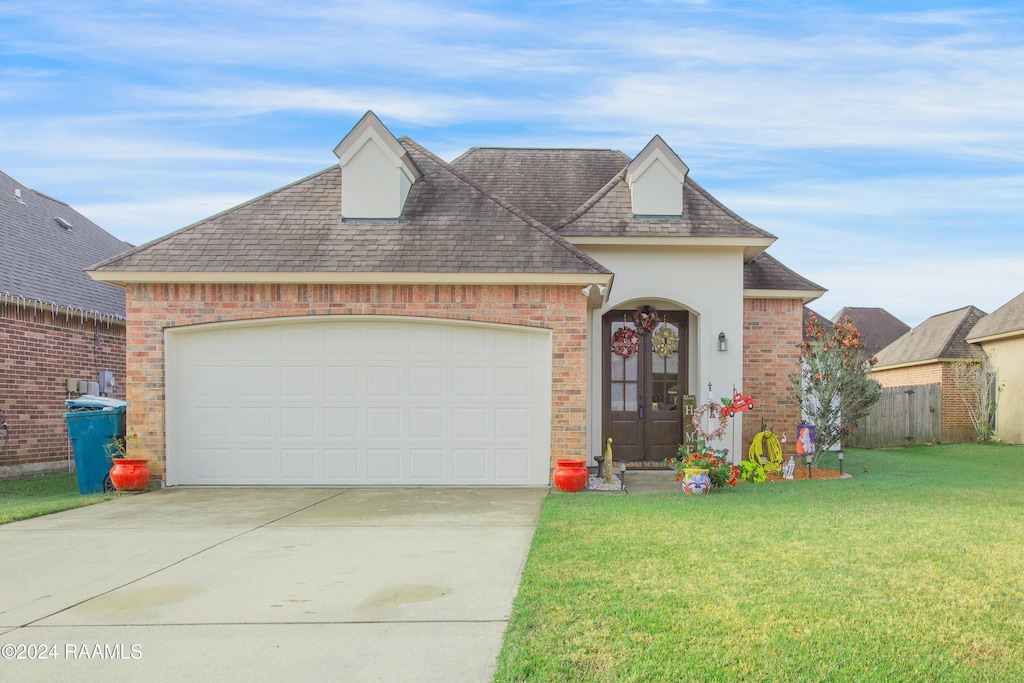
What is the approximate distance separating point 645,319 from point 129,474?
8582mm

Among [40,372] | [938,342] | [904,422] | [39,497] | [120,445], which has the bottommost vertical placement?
[39,497]

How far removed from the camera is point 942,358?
1019 inches

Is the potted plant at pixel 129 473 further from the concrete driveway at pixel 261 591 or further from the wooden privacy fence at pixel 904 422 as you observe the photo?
the wooden privacy fence at pixel 904 422

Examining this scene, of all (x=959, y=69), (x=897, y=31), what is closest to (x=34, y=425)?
(x=897, y=31)

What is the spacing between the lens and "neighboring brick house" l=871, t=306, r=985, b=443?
81.8 feet

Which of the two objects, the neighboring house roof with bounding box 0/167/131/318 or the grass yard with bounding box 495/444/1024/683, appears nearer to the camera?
the grass yard with bounding box 495/444/1024/683

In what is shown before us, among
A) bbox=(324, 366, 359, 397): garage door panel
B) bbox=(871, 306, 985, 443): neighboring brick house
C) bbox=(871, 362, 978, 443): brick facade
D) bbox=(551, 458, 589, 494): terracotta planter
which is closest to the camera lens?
bbox=(551, 458, 589, 494): terracotta planter

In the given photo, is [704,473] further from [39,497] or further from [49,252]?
[49,252]

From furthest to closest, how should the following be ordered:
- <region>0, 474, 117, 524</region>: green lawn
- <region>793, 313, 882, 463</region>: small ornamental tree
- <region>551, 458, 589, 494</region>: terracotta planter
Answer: <region>793, 313, 882, 463</region>: small ornamental tree → <region>551, 458, 589, 494</region>: terracotta planter → <region>0, 474, 117, 524</region>: green lawn

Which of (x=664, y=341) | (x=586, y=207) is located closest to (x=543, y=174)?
(x=586, y=207)

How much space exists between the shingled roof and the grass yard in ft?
12.9

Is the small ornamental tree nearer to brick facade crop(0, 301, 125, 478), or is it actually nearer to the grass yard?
the grass yard

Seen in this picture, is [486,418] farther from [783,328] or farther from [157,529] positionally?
[783,328]

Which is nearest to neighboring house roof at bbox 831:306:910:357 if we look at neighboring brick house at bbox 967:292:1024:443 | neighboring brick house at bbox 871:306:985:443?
neighboring brick house at bbox 871:306:985:443
